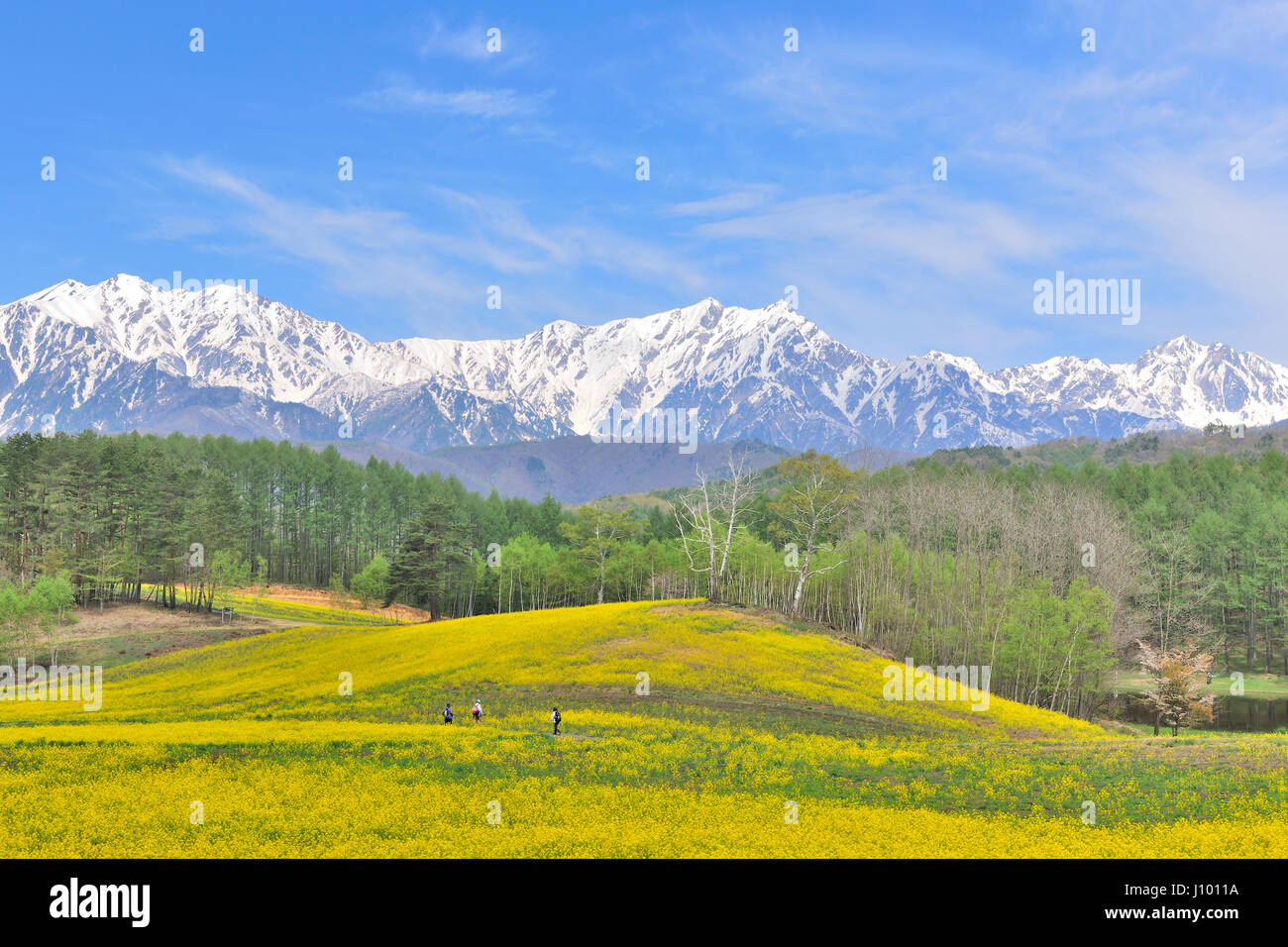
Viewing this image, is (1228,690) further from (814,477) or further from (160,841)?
(160,841)

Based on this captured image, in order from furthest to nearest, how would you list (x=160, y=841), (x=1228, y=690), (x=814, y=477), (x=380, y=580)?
1. (x=380, y=580)
2. (x=1228, y=690)
3. (x=814, y=477)
4. (x=160, y=841)

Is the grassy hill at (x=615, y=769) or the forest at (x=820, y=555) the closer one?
the grassy hill at (x=615, y=769)

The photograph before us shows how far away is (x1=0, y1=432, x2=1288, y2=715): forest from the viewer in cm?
8275

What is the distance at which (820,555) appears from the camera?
96625 mm

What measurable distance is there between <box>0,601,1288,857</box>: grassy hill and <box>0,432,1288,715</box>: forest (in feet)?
68.9

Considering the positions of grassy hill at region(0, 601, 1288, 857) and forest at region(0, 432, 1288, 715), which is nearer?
grassy hill at region(0, 601, 1288, 857)

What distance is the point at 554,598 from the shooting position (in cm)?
14200

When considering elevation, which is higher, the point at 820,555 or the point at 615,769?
the point at 820,555

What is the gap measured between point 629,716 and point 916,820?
22.2 m

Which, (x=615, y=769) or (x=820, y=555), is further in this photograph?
(x=820, y=555)

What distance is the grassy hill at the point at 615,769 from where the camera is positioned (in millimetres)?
23578

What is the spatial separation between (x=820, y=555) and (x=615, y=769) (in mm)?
67175

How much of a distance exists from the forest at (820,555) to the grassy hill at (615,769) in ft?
68.9
